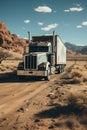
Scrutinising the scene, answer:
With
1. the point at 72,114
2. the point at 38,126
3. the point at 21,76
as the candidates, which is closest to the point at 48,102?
the point at 72,114

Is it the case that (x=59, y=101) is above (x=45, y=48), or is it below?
below

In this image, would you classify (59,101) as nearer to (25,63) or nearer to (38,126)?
(38,126)

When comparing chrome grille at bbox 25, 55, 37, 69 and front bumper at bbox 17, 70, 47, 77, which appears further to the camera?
chrome grille at bbox 25, 55, 37, 69

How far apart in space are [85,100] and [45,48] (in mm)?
14963

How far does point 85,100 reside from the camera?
11.2m

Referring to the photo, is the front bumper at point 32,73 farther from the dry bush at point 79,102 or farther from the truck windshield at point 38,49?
the dry bush at point 79,102

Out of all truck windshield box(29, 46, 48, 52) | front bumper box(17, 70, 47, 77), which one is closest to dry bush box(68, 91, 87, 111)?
front bumper box(17, 70, 47, 77)

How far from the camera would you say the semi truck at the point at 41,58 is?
2284 centimetres

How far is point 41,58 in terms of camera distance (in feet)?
77.7

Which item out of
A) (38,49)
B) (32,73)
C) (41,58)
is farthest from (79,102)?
(38,49)

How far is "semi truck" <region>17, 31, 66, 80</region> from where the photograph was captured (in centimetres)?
2284

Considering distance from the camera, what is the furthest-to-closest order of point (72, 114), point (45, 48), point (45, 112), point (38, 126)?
1. point (45, 48)
2. point (45, 112)
3. point (72, 114)
4. point (38, 126)

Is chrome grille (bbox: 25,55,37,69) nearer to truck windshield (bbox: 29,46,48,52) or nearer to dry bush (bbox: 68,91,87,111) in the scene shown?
truck windshield (bbox: 29,46,48,52)

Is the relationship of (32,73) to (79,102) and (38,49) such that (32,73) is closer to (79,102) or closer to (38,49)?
(38,49)
